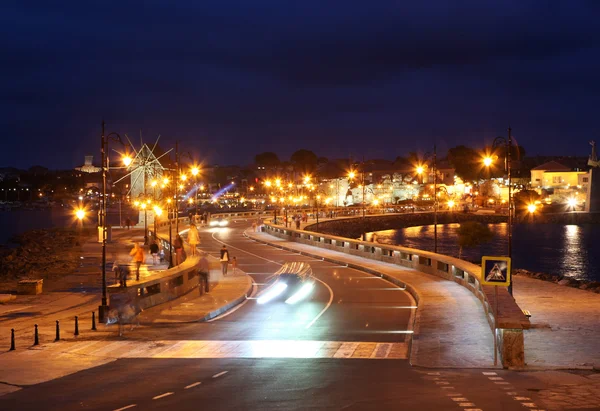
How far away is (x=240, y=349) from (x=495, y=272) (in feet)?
21.4

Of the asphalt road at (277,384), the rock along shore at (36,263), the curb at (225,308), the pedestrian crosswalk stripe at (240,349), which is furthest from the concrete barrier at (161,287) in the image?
the rock along shore at (36,263)

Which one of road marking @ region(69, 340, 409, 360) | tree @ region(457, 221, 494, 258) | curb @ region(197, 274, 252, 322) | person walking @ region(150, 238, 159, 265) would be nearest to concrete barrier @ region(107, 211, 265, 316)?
curb @ region(197, 274, 252, 322)

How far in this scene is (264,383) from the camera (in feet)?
47.3

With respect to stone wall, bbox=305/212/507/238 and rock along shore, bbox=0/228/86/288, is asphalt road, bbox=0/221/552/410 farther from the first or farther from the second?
stone wall, bbox=305/212/507/238

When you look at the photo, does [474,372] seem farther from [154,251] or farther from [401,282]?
[154,251]

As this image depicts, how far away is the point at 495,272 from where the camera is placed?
54.3 ft

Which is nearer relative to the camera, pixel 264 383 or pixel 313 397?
pixel 313 397

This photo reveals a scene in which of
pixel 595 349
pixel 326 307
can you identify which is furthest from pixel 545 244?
pixel 595 349

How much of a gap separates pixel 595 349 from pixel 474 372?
3.68 m

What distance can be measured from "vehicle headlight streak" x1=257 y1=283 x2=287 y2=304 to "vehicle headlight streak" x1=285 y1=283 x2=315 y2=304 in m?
0.73

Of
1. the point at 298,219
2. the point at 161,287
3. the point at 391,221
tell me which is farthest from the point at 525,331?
the point at 391,221

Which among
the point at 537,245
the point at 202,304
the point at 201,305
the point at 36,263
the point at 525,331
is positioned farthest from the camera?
the point at 537,245

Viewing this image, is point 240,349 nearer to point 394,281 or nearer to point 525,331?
point 525,331

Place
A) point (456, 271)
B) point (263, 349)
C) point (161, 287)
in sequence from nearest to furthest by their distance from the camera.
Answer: point (263, 349), point (161, 287), point (456, 271)
